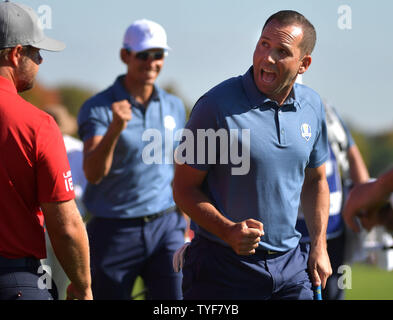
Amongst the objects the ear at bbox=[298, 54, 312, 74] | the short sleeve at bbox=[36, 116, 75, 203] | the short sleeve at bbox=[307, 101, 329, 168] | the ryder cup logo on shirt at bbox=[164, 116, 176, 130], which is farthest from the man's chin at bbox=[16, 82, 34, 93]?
the ryder cup logo on shirt at bbox=[164, 116, 176, 130]

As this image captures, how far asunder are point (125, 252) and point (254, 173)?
6.78ft

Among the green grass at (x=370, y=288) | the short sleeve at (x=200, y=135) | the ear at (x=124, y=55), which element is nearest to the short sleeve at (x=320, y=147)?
the short sleeve at (x=200, y=135)

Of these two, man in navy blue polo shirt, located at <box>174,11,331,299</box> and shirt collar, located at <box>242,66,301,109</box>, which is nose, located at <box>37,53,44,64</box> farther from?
shirt collar, located at <box>242,66,301,109</box>

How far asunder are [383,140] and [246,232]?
3285 cm

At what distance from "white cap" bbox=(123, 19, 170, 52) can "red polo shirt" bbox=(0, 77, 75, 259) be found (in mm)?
2520

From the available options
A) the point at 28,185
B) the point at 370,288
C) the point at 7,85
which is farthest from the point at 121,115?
the point at 370,288

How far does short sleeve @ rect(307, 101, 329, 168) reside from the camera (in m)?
4.32

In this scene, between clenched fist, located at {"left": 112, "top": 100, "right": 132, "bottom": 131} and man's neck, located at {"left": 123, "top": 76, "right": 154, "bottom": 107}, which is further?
man's neck, located at {"left": 123, "top": 76, "right": 154, "bottom": 107}

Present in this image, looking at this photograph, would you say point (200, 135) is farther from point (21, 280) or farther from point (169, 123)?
point (169, 123)

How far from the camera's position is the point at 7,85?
12.0ft

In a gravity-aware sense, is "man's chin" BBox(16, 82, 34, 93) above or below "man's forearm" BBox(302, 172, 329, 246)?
above

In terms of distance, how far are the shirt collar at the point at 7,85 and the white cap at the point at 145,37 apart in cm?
249
